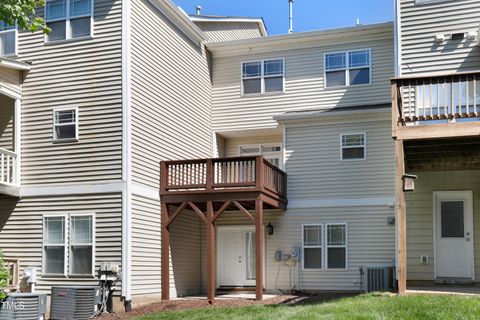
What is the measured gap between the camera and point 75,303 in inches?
550

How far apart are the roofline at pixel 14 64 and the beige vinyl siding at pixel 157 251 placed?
4.45 m

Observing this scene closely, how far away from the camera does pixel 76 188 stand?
15000 mm

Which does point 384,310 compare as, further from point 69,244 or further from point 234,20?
point 234,20

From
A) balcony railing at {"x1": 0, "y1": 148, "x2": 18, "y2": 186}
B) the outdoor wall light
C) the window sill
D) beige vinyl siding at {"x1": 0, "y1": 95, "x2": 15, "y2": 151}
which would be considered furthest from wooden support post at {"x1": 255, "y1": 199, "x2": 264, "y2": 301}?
beige vinyl siding at {"x1": 0, "y1": 95, "x2": 15, "y2": 151}

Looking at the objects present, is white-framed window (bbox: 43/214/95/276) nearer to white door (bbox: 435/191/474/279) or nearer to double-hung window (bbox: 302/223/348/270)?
double-hung window (bbox: 302/223/348/270)

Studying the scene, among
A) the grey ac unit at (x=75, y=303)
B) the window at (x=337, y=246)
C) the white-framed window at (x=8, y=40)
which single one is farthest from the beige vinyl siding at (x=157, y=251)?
the white-framed window at (x=8, y=40)

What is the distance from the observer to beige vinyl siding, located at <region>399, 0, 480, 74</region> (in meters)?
14.5

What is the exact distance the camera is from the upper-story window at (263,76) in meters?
19.6

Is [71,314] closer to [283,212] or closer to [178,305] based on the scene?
[178,305]

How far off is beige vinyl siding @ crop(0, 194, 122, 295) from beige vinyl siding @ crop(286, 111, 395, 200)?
5.92 meters

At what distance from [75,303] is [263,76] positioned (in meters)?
9.41

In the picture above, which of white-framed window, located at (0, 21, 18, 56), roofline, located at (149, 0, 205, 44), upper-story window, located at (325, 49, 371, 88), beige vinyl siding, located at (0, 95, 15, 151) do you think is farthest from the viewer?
upper-story window, located at (325, 49, 371, 88)

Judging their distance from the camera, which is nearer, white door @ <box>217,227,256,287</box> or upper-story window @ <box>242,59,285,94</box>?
white door @ <box>217,227,256,287</box>

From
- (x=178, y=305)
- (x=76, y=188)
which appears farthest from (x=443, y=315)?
(x=76, y=188)
